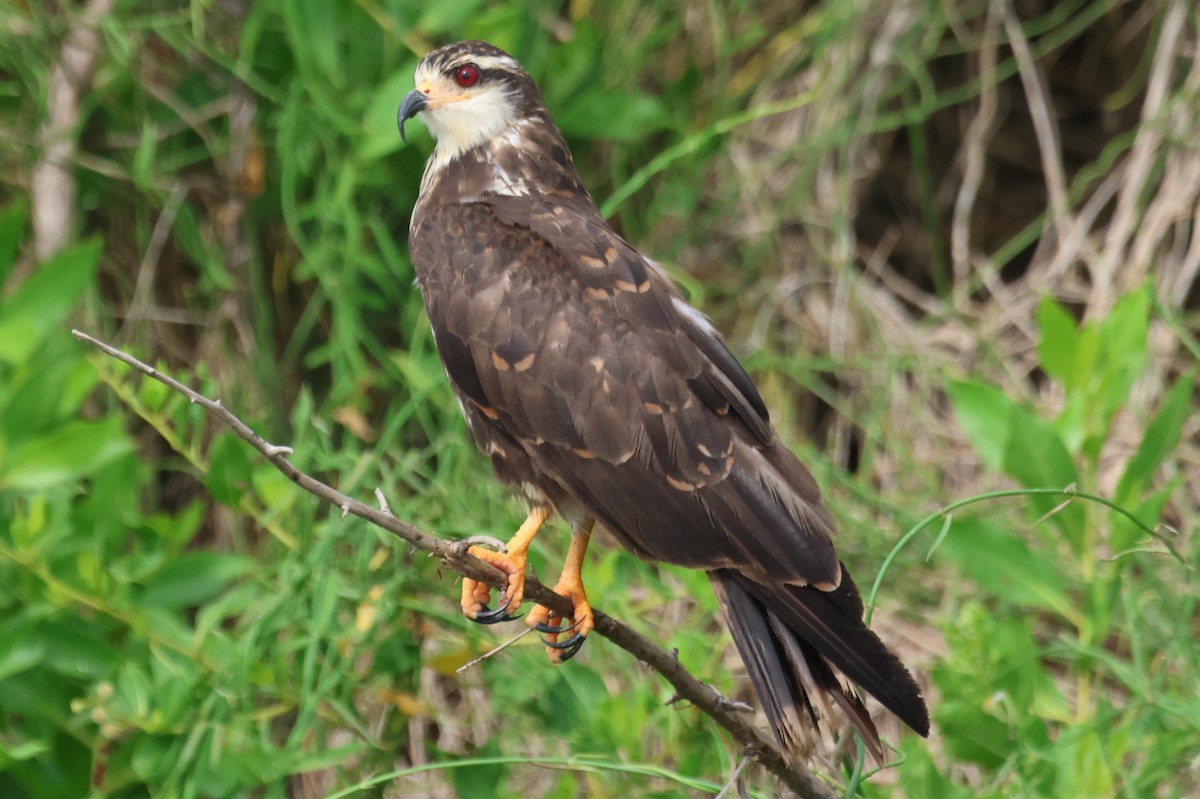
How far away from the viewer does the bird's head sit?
10.8ft

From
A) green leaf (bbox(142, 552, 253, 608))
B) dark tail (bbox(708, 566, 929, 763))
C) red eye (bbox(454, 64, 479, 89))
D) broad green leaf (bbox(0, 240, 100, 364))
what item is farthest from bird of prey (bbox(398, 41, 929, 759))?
broad green leaf (bbox(0, 240, 100, 364))

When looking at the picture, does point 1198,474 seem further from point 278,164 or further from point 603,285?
point 278,164

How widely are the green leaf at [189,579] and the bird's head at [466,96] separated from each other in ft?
3.54

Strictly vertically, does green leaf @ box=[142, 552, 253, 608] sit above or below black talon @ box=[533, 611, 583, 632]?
above

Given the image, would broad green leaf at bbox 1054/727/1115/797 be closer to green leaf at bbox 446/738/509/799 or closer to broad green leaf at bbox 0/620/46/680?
green leaf at bbox 446/738/509/799

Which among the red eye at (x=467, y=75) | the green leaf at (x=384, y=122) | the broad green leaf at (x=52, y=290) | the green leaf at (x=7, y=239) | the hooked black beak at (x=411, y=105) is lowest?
the broad green leaf at (x=52, y=290)

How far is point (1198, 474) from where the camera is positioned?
4164mm

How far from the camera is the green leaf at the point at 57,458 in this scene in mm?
3246

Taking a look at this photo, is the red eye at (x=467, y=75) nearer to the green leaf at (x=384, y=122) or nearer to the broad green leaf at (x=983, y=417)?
the green leaf at (x=384, y=122)

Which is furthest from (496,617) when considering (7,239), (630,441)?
(7,239)

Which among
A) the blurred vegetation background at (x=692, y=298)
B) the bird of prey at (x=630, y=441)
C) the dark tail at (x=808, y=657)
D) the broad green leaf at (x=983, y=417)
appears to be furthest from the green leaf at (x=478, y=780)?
the broad green leaf at (x=983, y=417)

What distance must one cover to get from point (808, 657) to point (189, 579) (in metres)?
1.58

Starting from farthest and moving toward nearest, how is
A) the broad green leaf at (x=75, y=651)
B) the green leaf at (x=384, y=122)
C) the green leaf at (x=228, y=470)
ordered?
the green leaf at (x=384, y=122) < the green leaf at (x=228, y=470) < the broad green leaf at (x=75, y=651)

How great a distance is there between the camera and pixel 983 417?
3301 millimetres
